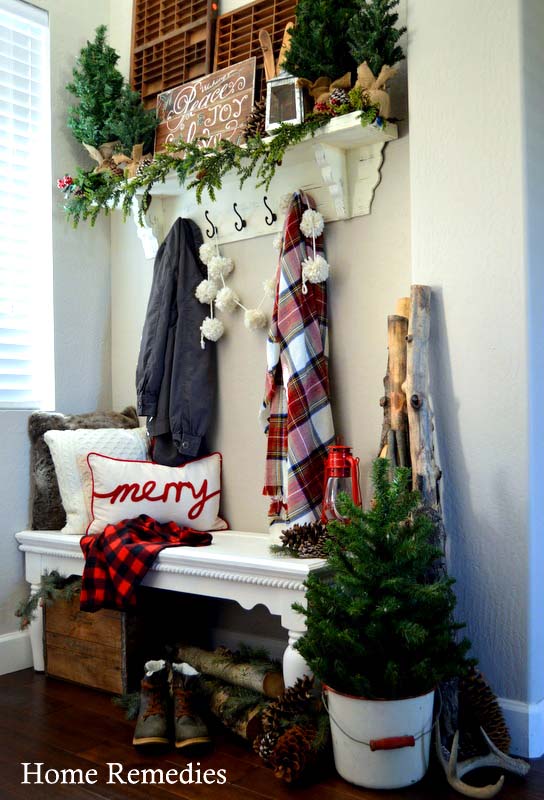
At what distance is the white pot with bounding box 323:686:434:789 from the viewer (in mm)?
1859

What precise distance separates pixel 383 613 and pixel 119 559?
3.31ft

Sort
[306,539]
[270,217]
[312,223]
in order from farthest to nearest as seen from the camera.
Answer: [270,217]
[312,223]
[306,539]

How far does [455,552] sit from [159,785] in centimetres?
100

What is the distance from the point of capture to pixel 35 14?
308cm

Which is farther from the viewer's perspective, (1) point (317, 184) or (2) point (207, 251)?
(2) point (207, 251)

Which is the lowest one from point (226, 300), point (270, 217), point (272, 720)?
point (272, 720)

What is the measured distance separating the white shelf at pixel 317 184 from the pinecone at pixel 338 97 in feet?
0.15

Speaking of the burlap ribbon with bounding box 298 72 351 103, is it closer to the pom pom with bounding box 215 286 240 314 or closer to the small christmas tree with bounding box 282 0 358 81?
the small christmas tree with bounding box 282 0 358 81

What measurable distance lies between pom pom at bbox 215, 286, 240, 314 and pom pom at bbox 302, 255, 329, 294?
0.38 metres

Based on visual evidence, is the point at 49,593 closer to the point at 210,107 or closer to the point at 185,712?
the point at 185,712

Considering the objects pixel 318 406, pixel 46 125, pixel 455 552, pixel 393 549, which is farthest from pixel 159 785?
pixel 46 125

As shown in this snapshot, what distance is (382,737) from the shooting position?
1862 millimetres

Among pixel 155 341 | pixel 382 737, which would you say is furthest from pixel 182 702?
pixel 155 341

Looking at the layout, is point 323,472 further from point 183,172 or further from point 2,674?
point 2,674
